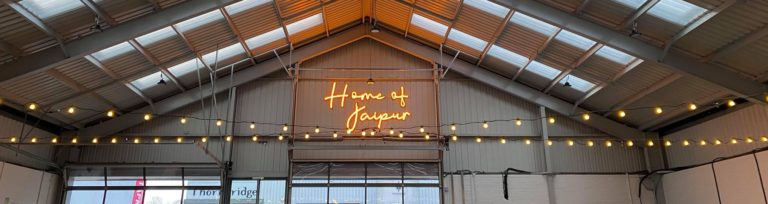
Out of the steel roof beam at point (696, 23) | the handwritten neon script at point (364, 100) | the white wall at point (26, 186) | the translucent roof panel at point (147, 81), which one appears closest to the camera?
the steel roof beam at point (696, 23)

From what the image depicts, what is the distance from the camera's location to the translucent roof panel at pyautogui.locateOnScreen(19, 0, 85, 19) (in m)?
8.23

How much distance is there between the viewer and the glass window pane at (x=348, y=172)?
1349 cm

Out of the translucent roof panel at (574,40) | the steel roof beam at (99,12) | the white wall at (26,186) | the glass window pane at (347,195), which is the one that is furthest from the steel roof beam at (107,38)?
the translucent roof panel at (574,40)

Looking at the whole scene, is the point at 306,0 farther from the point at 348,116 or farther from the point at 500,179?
the point at 500,179

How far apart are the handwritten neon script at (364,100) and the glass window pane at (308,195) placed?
1794mm

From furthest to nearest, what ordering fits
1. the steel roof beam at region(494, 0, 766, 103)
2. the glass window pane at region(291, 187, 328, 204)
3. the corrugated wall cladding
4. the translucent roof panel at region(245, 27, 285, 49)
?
the glass window pane at region(291, 187, 328, 204) < the translucent roof panel at region(245, 27, 285, 49) < the corrugated wall cladding < the steel roof beam at region(494, 0, 766, 103)

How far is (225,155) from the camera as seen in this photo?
44.4 ft

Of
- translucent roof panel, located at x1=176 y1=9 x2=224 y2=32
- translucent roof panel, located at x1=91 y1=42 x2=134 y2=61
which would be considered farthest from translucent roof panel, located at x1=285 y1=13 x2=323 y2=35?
translucent roof panel, located at x1=91 y1=42 x2=134 y2=61

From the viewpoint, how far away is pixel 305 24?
1327cm

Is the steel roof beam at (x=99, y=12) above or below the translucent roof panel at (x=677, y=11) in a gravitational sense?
above

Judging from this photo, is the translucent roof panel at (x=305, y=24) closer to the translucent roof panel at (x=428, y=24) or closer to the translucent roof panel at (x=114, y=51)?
the translucent roof panel at (x=428, y=24)

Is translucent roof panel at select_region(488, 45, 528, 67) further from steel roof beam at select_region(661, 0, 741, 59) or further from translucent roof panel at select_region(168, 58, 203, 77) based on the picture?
translucent roof panel at select_region(168, 58, 203, 77)

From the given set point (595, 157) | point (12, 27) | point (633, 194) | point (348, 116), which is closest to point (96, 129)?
point (12, 27)

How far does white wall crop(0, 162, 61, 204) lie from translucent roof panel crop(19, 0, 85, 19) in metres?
4.51
